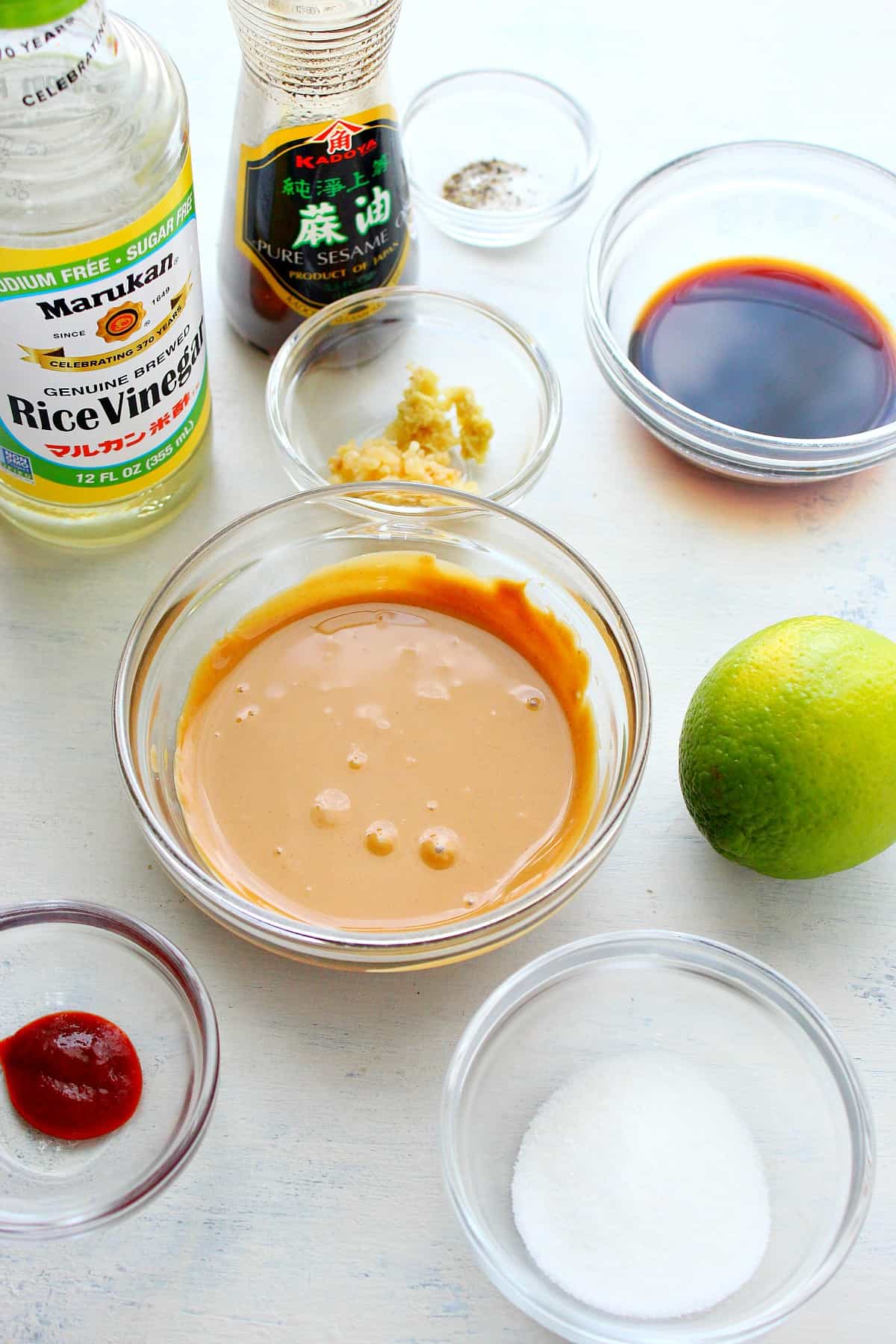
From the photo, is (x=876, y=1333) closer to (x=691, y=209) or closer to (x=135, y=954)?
(x=135, y=954)

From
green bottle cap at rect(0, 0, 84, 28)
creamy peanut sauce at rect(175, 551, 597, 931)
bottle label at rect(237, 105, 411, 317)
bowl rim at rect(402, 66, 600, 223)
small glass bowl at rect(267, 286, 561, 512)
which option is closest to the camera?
green bottle cap at rect(0, 0, 84, 28)

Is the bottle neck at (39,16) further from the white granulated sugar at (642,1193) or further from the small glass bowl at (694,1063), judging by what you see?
the white granulated sugar at (642,1193)

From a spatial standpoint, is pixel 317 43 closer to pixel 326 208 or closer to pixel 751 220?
pixel 326 208

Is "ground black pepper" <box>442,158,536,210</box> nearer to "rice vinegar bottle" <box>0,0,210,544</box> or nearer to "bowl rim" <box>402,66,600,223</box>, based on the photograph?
"bowl rim" <box>402,66,600,223</box>

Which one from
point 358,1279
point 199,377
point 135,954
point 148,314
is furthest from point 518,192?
point 358,1279

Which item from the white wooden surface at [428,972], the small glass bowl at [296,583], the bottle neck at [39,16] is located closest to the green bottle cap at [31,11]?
the bottle neck at [39,16]

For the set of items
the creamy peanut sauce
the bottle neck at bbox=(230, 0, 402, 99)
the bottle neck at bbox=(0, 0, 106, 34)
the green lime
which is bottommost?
the creamy peanut sauce

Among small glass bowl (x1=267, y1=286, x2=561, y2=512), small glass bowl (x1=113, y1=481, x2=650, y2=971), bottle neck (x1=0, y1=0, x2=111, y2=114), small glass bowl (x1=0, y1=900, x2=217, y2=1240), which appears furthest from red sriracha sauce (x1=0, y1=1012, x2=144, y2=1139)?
bottle neck (x1=0, y1=0, x2=111, y2=114)
